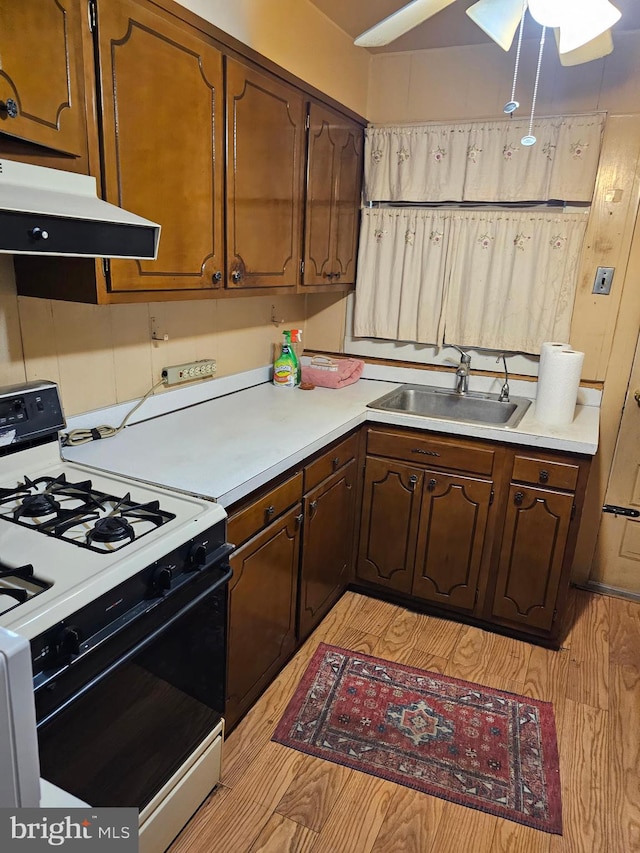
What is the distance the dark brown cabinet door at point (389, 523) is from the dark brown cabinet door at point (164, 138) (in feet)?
3.61

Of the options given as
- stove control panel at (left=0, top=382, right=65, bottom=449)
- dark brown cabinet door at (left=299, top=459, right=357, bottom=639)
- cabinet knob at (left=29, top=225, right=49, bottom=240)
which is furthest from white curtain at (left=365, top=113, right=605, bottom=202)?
cabinet knob at (left=29, top=225, right=49, bottom=240)

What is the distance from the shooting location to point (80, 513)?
132 cm

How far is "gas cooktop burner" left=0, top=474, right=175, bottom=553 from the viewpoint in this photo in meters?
1.22

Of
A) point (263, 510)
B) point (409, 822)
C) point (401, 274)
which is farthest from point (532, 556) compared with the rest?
point (401, 274)

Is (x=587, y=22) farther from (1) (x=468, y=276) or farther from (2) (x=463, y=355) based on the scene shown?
(2) (x=463, y=355)

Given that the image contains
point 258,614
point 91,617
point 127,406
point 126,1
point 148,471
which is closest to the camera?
point 91,617

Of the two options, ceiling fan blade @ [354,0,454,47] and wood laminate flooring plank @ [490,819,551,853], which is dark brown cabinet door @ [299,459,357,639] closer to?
wood laminate flooring plank @ [490,819,551,853]

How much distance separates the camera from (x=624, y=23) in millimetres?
2234

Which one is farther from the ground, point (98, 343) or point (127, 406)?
point (98, 343)

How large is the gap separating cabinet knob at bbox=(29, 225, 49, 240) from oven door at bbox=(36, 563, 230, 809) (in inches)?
30.8

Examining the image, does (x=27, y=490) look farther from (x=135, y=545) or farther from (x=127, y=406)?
(x=127, y=406)

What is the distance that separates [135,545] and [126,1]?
1.31 m

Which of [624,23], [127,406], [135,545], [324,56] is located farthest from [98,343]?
[624,23]

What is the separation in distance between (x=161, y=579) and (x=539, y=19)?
1.62m
